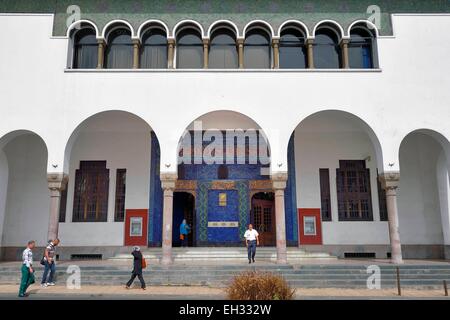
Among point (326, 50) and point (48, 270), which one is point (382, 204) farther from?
point (48, 270)

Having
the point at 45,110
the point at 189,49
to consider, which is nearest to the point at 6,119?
the point at 45,110

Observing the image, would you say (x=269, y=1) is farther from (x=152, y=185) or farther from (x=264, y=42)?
(x=152, y=185)

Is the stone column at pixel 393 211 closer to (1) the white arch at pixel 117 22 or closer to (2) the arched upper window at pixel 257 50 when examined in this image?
(2) the arched upper window at pixel 257 50

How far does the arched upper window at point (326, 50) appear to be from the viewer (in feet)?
49.9

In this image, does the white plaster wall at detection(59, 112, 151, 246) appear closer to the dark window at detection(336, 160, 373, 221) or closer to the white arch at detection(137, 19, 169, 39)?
the white arch at detection(137, 19, 169, 39)

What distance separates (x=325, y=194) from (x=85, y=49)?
11549mm

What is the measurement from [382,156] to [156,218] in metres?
9.18

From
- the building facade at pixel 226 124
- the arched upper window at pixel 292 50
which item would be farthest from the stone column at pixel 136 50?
the arched upper window at pixel 292 50

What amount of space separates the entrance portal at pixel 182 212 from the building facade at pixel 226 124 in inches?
4.2

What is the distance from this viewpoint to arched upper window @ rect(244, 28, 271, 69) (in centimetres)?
1519

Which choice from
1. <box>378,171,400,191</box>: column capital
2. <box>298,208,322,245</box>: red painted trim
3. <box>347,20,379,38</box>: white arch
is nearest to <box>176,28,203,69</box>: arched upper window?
<box>347,20,379,38</box>: white arch

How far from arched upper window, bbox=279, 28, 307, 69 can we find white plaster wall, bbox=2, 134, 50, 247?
1069 centimetres
